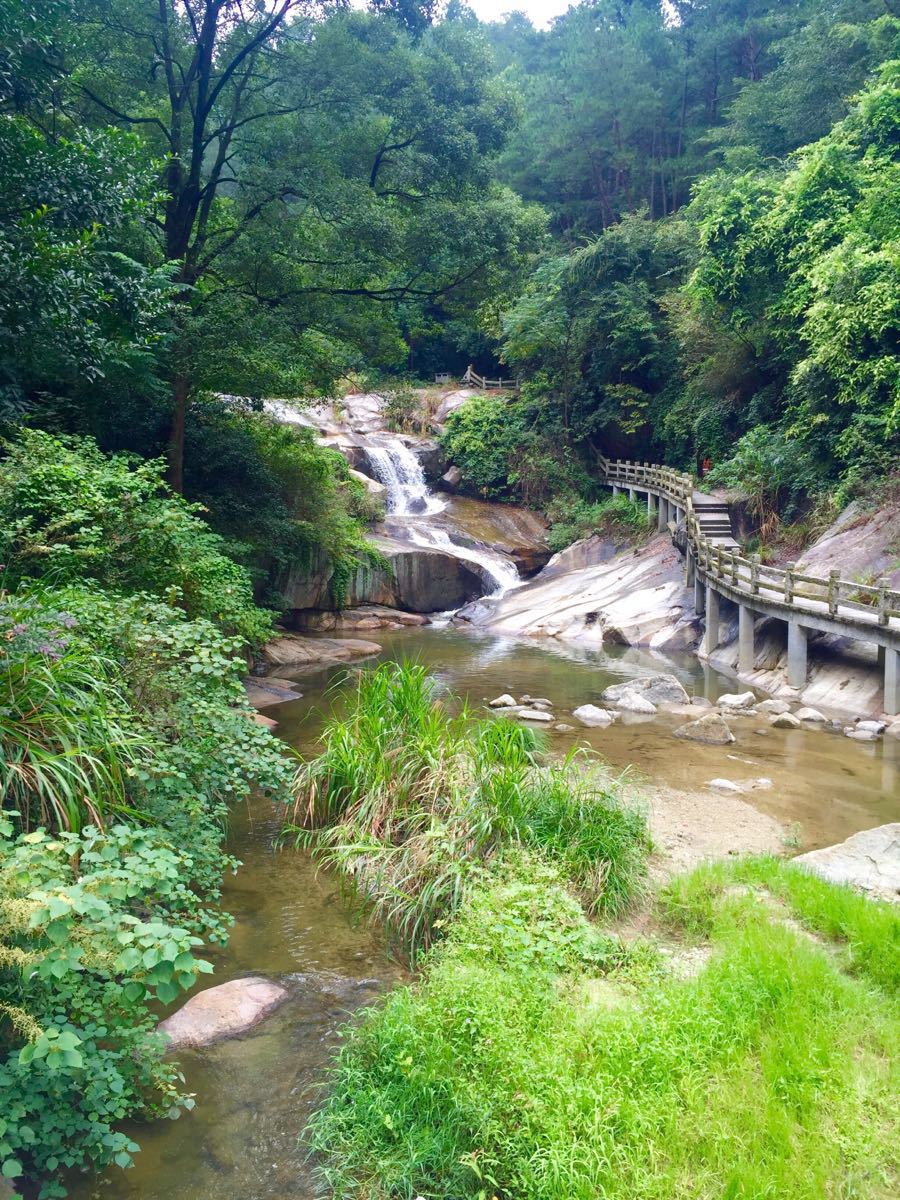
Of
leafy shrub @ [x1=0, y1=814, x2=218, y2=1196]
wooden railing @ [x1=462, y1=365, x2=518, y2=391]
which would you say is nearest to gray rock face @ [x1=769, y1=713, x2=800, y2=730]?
leafy shrub @ [x1=0, y1=814, x2=218, y2=1196]

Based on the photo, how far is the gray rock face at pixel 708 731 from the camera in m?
10.4

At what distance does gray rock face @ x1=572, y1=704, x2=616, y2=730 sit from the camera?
37.4 ft

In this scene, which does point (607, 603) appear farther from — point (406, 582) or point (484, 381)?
point (484, 381)

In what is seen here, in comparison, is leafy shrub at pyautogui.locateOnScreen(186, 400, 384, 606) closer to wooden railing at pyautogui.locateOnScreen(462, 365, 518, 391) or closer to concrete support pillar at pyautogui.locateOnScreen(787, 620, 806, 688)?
concrete support pillar at pyautogui.locateOnScreen(787, 620, 806, 688)

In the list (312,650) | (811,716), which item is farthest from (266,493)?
(811,716)

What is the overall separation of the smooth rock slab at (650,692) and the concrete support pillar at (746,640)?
269 cm

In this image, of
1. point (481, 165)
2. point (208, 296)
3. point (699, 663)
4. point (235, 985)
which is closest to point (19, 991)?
point (235, 985)

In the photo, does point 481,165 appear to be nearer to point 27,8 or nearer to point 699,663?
point 27,8

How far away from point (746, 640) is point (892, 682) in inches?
160

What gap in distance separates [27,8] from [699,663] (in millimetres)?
14612

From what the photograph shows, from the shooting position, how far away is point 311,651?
1653cm

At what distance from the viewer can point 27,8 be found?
7.95 meters

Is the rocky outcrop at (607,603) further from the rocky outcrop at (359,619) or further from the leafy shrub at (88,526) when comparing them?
the leafy shrub at (88,526)

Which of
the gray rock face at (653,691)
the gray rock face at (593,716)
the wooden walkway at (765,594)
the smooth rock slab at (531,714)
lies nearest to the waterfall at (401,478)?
the wooden walkway at (765,594)
